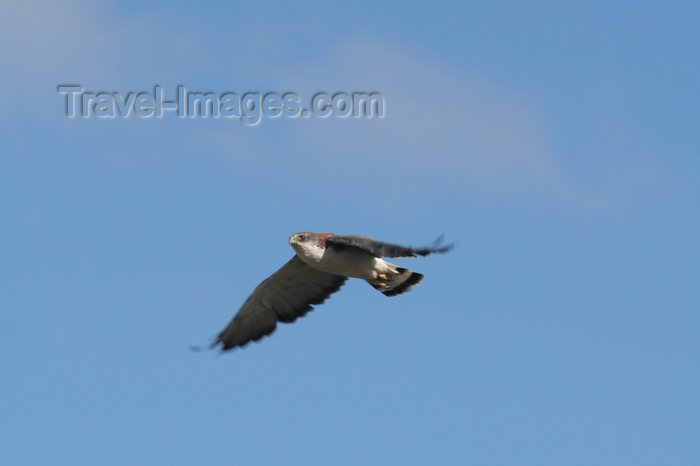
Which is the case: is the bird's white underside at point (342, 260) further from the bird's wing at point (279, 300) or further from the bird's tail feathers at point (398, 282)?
the bird's wing at point (279, 300)

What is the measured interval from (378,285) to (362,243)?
289cm

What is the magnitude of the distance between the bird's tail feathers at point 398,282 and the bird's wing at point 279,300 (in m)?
1.72

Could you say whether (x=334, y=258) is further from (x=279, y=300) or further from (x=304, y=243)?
(x=279, y=300)

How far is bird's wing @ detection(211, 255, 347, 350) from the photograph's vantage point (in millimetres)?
23156

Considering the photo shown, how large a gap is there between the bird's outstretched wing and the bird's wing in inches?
100

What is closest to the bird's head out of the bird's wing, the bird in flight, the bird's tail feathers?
the bird in flight

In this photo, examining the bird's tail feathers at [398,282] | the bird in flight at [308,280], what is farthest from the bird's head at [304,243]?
the bird's tail feathers at [398,282]

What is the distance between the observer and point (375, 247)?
60.8 ft

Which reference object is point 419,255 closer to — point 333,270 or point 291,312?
point 333,270

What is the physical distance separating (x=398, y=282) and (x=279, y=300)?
3.14 meters

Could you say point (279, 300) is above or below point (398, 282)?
above

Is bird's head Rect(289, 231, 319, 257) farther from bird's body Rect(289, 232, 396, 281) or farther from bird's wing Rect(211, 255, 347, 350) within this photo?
bird's wing Rect(211, 255, 347, 350)

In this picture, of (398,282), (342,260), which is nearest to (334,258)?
(342,260)

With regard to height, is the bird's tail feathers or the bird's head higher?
the bird's head
